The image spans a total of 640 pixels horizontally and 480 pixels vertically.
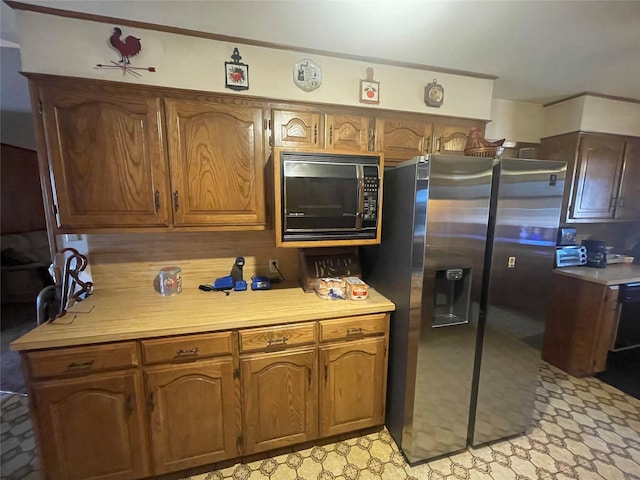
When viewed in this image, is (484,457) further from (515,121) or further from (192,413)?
(515,121)

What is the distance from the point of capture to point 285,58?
1.73 m

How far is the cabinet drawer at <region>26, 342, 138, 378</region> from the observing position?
4.18 ft

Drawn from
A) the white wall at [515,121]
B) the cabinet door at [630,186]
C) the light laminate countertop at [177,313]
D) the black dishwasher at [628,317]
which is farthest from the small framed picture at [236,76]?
the cabinet door at [630,186]

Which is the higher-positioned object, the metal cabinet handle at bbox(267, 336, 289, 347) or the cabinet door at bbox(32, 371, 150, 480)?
the metal cabinet handle at bbox(267, 336, 289, 347)

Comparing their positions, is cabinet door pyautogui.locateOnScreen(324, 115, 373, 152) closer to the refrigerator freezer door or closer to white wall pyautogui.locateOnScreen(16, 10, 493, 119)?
white wall pyautogui.locateOnScreen(16, 10, 493, 119)

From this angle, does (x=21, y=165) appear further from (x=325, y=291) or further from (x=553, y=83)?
(x=553, y=83)

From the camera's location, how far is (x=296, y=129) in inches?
70.5

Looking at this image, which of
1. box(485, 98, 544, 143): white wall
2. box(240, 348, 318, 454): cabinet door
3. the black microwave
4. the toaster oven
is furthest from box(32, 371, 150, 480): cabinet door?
the toaster oven

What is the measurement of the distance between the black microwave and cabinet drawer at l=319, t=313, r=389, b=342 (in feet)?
1.48

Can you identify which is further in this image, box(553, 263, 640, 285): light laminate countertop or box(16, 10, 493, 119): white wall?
box(553, 263, 640, 285): light laminate countertop

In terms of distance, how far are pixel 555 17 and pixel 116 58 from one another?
224 cm

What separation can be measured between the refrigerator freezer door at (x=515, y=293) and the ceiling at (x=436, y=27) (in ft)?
2.26

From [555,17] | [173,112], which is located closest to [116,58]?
[173,112]

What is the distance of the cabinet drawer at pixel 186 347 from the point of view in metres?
1.39
